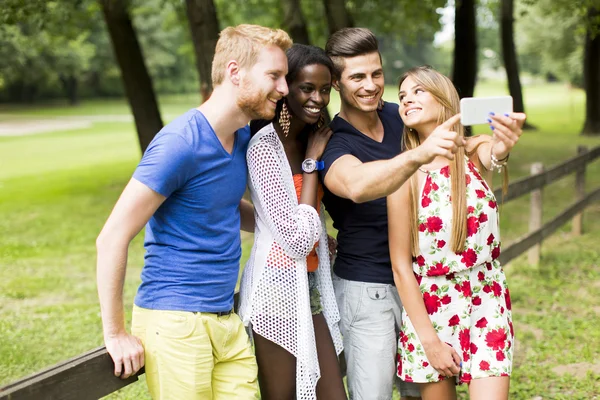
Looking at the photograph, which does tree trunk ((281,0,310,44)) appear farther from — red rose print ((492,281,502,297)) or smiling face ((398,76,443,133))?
red rose print ((492,281,502,297))

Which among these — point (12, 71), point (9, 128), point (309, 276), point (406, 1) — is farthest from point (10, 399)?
point (12, 71)

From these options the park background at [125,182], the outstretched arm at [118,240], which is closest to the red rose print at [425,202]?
the outstretched arm at [118,240]

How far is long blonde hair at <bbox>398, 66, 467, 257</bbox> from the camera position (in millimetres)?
2709

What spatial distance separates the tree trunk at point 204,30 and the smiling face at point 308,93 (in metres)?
6.76

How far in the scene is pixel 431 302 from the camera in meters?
2.79

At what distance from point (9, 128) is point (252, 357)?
35.5 m

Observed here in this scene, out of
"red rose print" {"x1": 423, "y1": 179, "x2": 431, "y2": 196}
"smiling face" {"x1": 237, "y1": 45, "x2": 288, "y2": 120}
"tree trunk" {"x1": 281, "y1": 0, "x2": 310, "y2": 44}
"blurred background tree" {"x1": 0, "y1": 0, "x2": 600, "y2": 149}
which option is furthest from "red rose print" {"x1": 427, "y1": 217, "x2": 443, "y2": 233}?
"tree trunk" {"x1": 281, "y1": 0, "x2": 310, "y2": 44}

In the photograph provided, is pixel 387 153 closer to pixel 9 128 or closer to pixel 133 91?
pixel 133 91

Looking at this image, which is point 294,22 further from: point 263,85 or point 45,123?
point 45,123

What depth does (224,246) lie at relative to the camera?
7.87 feet

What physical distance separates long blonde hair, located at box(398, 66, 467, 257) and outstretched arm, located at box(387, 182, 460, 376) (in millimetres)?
33

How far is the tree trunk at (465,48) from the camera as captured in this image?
52.0ft

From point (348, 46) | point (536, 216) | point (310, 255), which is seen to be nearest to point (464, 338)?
point (310, 255)

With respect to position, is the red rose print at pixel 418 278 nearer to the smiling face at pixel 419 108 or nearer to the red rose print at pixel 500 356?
the red rose print at pixel 500 356
